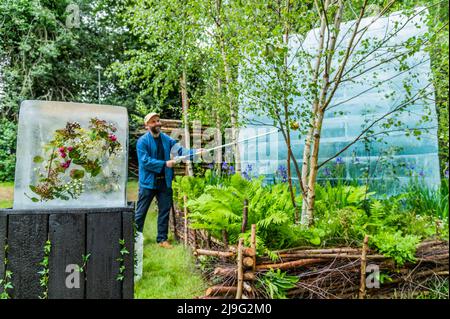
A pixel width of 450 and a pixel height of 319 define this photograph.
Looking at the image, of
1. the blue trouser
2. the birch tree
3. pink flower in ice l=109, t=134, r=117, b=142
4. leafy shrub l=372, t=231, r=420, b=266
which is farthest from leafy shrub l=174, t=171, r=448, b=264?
pink flower in ice l=109, t=134, r=117, b=142

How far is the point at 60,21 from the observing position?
1.63 m


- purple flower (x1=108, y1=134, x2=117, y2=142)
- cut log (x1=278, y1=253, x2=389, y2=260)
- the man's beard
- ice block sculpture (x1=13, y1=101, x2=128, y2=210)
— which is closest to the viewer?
ice block sculpture (x1=13, y1=101, x2=128, y2=210)

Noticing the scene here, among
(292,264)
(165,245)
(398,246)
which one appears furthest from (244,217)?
(398,246)

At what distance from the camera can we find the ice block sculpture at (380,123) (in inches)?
74.5

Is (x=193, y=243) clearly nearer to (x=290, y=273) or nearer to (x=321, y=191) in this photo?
(x=290, y=273)

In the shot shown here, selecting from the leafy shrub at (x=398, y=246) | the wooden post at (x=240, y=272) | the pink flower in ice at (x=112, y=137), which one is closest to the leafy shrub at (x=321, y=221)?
the leafy shrub at (x=398, y=246)

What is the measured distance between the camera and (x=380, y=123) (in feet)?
6.65

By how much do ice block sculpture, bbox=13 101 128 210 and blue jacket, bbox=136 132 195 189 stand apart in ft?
1.52

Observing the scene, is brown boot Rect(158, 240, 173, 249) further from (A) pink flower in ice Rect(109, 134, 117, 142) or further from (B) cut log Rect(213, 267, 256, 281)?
Result: (A) pink flower in ice Rect(109, 134, 117, 142)

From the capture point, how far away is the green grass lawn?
1477 mm

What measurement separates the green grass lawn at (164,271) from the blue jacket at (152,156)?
0.17 m

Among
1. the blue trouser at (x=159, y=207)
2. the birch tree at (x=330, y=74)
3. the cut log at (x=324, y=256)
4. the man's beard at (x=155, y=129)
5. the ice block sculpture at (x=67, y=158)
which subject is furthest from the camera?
the blue trouser at (x=159, y=207)

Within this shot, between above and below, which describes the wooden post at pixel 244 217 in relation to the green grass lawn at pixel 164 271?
above

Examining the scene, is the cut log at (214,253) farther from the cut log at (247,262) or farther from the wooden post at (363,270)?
the wooden post at (363,270)
